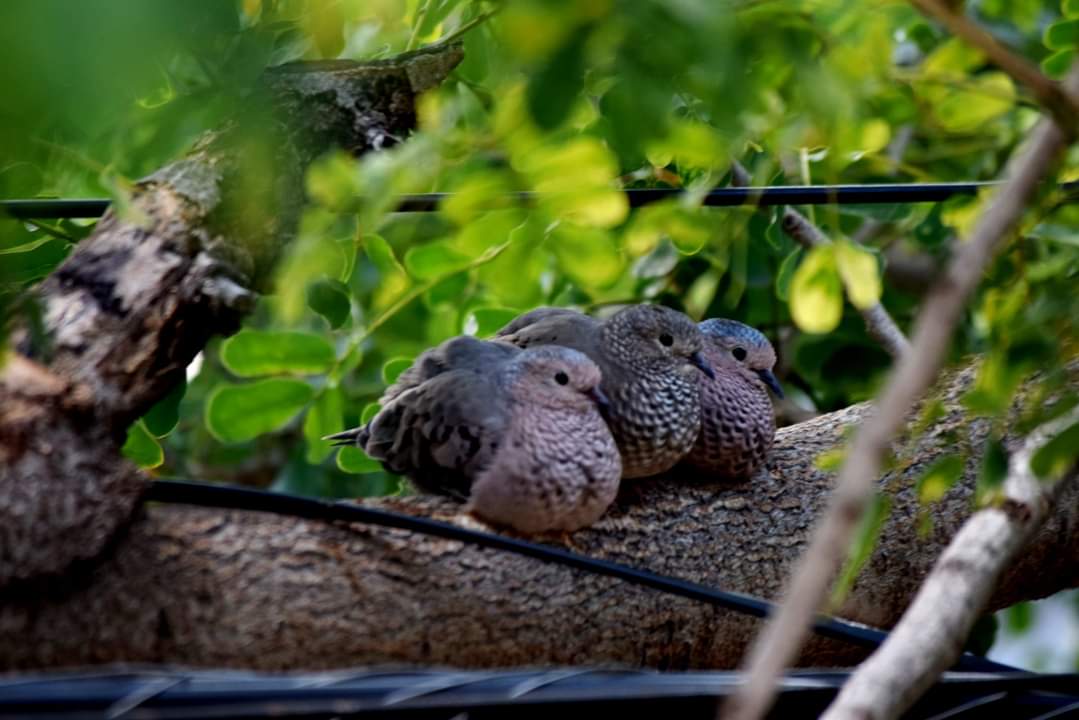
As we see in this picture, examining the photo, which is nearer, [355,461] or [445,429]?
[445,429]

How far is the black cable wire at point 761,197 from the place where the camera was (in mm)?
1373

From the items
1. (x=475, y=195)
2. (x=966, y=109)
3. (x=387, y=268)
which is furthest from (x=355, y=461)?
(x=966, y=109)

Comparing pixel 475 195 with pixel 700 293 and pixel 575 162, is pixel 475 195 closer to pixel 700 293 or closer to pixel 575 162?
pixel 575 162

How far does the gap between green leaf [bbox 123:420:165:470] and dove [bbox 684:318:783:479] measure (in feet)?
1.91

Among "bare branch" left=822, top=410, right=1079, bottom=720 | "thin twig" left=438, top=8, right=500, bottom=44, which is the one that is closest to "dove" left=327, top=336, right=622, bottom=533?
"thin twig" left=438, top=8, right=500, bottom=44

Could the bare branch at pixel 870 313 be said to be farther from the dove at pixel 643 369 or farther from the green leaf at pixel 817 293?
the green leaf at pixel 817 293

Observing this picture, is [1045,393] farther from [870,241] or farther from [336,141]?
[870,241]

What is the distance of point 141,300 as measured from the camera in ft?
3.92

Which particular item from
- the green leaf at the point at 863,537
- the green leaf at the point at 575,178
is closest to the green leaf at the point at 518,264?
the green leaf at the point at 575,178

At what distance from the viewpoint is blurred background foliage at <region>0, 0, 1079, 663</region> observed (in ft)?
2.40

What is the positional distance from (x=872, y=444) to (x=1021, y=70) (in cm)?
28

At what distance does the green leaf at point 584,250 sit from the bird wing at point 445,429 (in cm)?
14

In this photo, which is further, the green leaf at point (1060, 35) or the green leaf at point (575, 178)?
the green leaf at point (1060, 35)

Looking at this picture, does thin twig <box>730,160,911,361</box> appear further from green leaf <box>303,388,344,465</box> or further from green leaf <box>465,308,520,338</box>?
green leaf <box>303,388,344,465</box>
